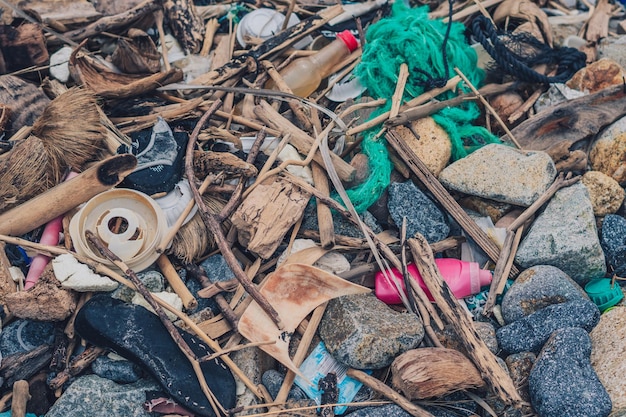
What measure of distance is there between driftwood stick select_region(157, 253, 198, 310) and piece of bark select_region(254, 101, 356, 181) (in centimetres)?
100

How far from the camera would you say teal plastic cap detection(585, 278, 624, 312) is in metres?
3.01

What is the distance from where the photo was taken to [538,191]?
10.5 ft

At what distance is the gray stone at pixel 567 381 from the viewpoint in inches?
95.5

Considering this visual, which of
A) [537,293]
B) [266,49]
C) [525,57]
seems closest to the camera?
[537,293]

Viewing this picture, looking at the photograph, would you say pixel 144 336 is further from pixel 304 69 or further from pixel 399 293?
pixel 304 69

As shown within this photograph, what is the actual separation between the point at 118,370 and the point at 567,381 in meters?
2.06

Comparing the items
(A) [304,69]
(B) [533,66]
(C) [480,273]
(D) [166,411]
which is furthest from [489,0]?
(D) [166,411]

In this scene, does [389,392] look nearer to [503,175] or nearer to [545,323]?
[545,323]

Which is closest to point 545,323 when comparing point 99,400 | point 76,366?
point 99,400

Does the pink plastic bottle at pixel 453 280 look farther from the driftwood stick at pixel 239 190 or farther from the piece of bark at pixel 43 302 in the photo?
the piece of bark at pixel 43 302

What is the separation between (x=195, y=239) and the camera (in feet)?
10.0

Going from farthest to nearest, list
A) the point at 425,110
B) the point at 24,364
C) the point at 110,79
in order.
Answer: the point at 110,79 < the point at 425,110 < the point at 24,364

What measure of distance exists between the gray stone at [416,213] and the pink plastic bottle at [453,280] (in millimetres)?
228

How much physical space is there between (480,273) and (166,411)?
174 centimetres
